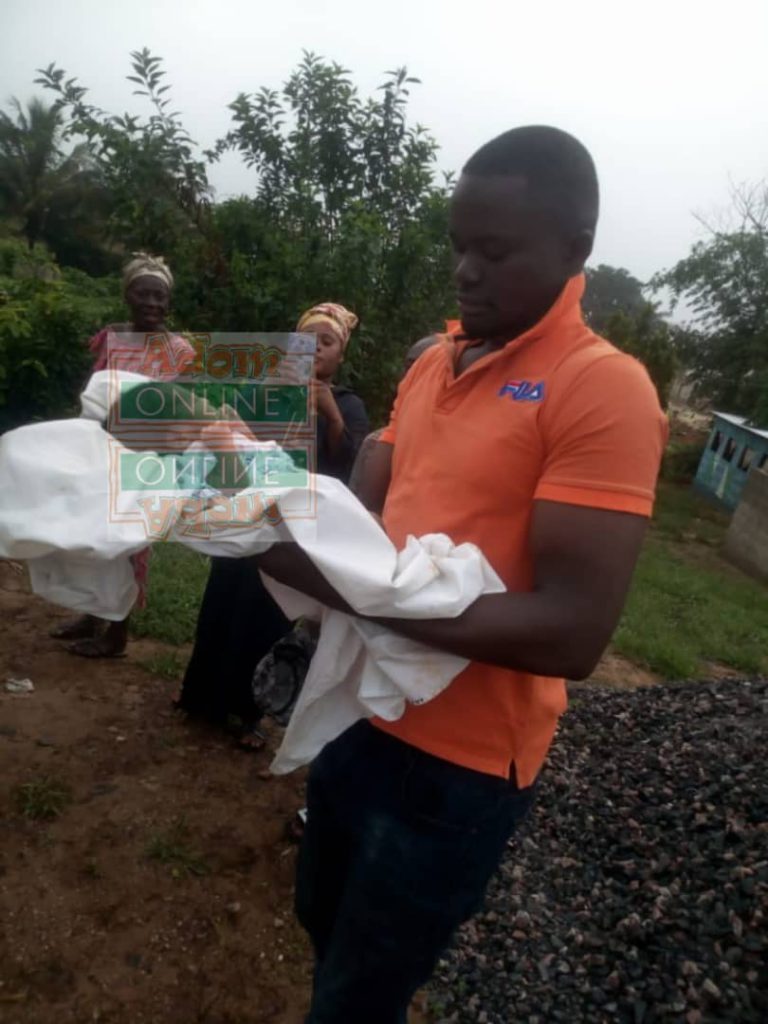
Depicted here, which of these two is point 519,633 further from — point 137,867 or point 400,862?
point 137,867

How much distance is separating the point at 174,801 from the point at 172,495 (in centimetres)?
232

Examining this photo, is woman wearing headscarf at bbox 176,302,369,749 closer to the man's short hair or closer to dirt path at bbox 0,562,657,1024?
dirt path at bbox 0,562,657,1024

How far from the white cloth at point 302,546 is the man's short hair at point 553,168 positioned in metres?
0.56

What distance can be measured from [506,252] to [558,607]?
0.57 m

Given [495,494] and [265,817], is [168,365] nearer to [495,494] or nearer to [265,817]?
[265,817]

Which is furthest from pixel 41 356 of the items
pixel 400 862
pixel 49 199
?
pixel 49 199

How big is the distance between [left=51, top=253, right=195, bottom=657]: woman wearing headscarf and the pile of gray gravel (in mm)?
1921

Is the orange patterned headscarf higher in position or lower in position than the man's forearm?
higher

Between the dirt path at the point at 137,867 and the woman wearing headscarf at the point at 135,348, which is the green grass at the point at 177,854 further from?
the woman wearing headscarf at the point at 135,348

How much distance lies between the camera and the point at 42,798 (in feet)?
9.48

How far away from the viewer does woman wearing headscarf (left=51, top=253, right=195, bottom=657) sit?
3.15 meters

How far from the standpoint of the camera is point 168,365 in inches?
120

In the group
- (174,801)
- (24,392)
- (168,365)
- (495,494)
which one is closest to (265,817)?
(174,801)

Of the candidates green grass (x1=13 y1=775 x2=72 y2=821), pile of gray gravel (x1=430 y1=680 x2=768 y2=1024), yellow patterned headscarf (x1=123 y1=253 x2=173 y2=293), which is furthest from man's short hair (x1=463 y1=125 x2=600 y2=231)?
yellow patterned headscarf (x1=123 y1=253 x2=173 y2=293)
